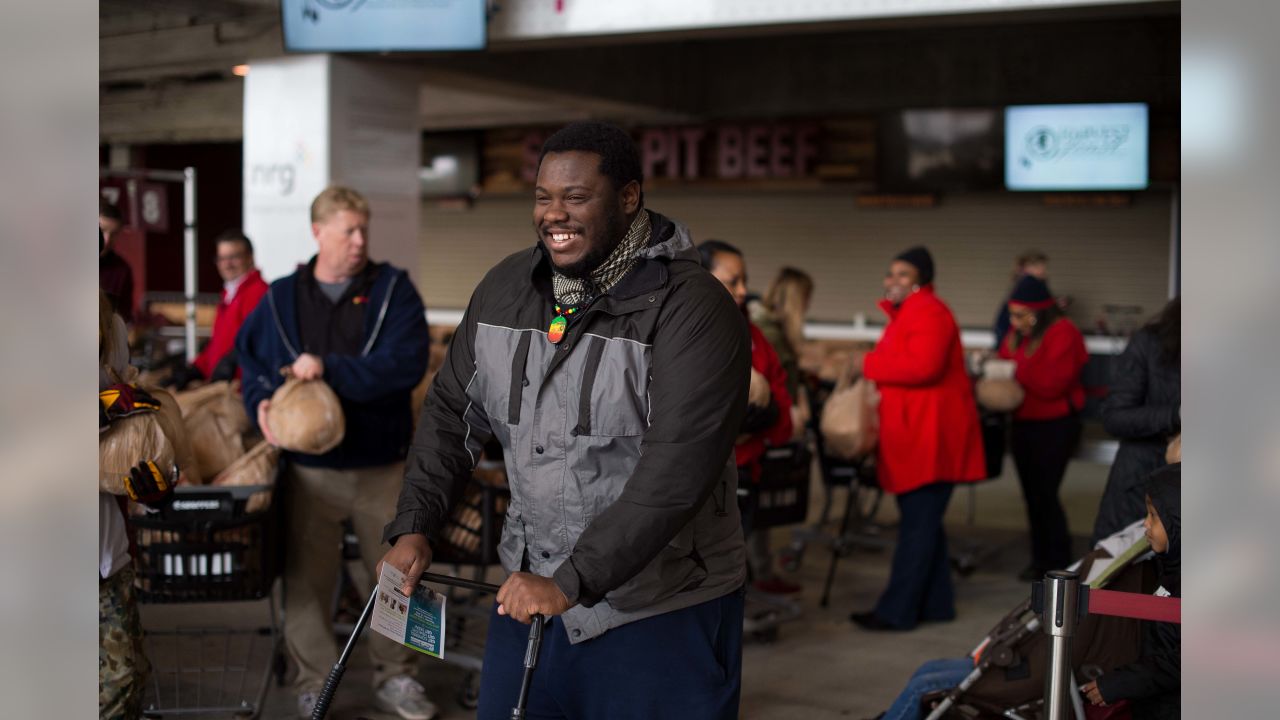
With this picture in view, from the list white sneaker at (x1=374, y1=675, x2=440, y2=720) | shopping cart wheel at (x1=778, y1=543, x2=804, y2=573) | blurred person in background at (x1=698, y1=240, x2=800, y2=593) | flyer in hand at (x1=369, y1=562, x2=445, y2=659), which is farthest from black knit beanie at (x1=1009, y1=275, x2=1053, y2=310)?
flyer in hand at (x1=369, y1=562, x2=445, y2=659)

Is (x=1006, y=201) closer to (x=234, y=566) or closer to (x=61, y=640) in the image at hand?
(x=234, y=566)

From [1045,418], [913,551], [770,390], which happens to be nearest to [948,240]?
[1045,418]

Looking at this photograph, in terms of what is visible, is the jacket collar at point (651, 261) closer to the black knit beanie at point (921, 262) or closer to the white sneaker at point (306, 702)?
the white sneaker at point (306, 702)

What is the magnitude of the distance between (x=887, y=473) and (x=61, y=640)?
206 inches

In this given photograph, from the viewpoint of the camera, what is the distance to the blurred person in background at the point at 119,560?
344cm

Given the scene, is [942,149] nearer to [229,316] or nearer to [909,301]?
[909,301]

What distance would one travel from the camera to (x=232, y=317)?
274 inches

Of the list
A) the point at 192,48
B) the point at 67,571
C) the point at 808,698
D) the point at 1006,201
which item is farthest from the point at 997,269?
the point at 67,571

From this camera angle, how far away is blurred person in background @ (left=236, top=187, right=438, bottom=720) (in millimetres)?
4699

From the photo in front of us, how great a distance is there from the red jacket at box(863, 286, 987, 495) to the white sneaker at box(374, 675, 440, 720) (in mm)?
2643

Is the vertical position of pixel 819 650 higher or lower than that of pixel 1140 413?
lower

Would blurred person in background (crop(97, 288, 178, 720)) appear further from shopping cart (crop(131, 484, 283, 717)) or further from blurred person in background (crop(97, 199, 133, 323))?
blurred person in background (crop(97, 199, 133, 323))

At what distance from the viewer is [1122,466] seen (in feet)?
17.3

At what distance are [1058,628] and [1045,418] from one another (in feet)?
16.6
